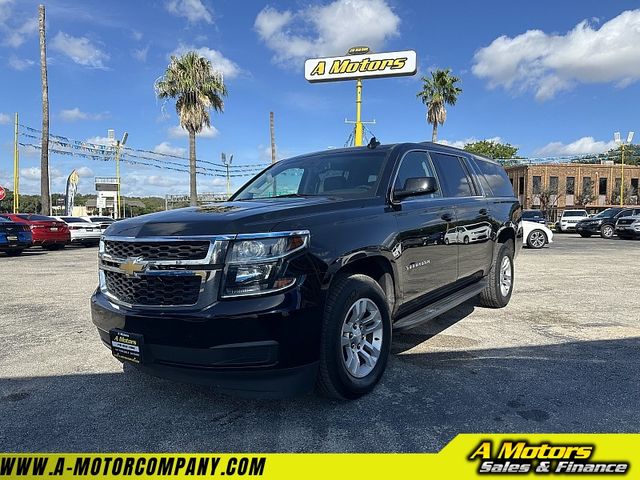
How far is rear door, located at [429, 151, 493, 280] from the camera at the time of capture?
4969 millimetres

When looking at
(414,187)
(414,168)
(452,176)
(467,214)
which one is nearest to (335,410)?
(414,187)

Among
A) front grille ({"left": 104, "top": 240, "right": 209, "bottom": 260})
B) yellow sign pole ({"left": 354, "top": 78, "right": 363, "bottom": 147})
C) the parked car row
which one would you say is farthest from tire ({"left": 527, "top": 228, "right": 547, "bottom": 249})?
front grille ({"left": 104, "top": 240, "right": 209, "bottom": 260})

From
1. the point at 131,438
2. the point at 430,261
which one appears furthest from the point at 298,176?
the point at 131,438

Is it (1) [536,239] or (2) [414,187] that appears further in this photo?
(1) [536,239]

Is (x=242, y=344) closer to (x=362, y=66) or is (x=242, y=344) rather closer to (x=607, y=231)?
(x=362, y=66)

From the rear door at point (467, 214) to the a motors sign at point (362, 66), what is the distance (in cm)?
2124

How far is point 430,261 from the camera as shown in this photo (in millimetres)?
4301

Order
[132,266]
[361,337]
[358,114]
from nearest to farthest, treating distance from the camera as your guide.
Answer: [132,266]
[361,337]
[358,114]

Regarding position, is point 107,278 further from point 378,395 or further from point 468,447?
point 468,447

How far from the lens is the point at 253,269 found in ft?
9.02

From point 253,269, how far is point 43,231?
17465mm

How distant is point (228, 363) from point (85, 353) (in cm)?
256

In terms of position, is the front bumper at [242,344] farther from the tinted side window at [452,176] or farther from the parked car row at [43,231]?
the parked car row at [43,231]
